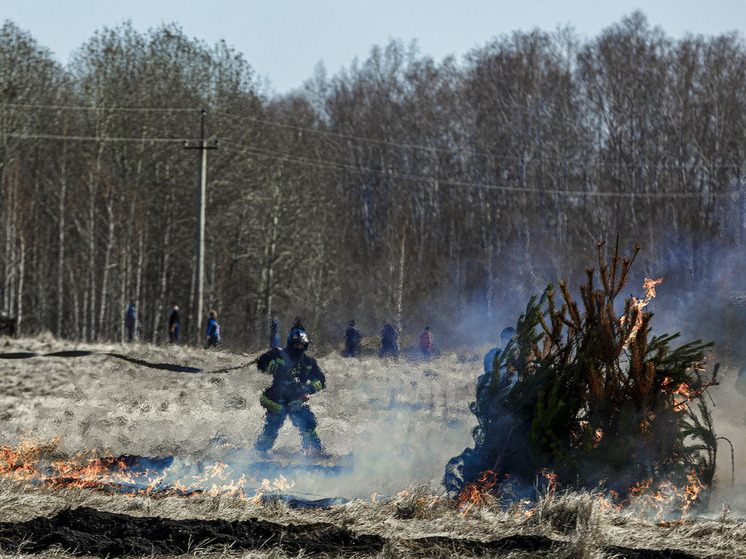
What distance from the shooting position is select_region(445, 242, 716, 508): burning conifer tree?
8.02 meters

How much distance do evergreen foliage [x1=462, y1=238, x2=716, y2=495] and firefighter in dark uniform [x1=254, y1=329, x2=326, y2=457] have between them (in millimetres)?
3164

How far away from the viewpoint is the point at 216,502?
7.83 m

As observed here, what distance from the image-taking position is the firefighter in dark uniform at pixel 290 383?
1102cm

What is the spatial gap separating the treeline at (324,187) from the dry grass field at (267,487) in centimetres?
1635

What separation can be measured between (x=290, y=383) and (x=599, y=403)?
4146mm

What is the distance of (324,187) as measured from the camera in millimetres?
45969

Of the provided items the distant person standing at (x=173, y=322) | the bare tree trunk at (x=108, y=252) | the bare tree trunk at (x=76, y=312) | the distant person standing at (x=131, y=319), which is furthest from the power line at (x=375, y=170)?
the distant person standing at (x=173, y=322)

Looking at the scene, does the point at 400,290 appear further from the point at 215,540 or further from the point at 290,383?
the point at 215,540

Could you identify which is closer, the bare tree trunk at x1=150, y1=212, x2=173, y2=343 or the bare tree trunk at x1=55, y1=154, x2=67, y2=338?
the bare tree trunk at x1=55, y1=154, x2=67, y2=338

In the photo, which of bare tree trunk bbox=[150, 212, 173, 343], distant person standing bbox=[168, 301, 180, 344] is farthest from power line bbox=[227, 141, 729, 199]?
distant person standing bbox=[168, 301, 180, 344]

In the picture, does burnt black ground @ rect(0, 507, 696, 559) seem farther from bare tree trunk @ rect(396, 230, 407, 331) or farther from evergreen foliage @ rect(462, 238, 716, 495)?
bare tree trunk @ rect(396, 230, 407, 331)

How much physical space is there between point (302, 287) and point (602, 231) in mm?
12551

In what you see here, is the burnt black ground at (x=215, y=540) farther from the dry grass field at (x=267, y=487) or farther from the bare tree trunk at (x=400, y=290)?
the bare tree trunk at (x=400, y=290)

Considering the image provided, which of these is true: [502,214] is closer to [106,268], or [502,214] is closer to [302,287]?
[302,287]
